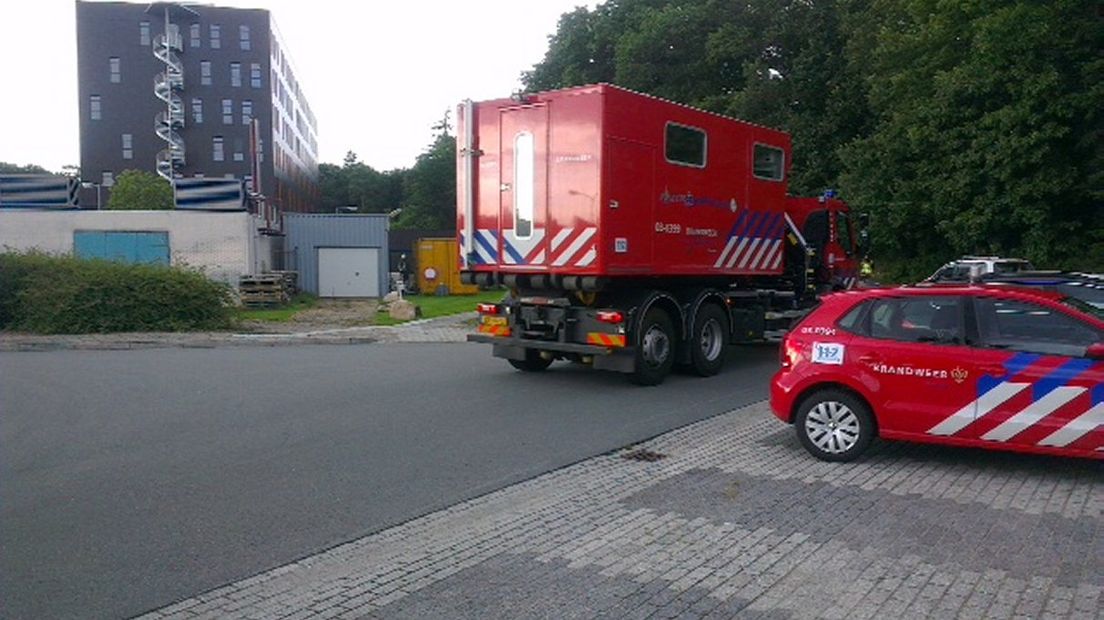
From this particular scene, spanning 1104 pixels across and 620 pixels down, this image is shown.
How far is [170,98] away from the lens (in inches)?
3063

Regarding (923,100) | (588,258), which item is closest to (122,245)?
(588,258)

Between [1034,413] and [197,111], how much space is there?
83.9 m

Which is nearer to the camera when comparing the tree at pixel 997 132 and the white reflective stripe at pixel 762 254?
the white reflective stripe at pixel 762 254

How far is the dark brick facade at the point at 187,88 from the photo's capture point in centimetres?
7656

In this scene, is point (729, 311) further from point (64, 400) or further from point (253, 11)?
point (253, 11)

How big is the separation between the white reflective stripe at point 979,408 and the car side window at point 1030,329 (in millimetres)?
Result: 329

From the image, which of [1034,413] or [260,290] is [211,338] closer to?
[260,290]

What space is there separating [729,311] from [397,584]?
977 centimetres

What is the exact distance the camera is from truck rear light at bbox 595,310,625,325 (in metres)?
11.9

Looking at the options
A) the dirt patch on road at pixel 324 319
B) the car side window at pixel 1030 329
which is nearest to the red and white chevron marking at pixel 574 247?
the car side window at pixel 1030 329

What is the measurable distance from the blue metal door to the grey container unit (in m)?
7.40

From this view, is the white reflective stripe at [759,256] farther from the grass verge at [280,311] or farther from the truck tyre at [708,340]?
the grass verge at [280,311]

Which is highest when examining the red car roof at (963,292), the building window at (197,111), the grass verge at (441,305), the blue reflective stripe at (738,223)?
the building window at (197,111)

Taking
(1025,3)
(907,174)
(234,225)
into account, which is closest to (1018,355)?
(1025,3)
